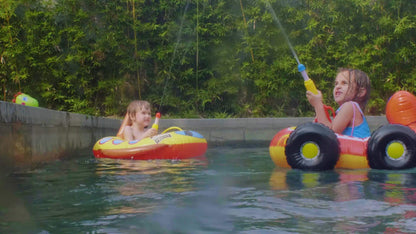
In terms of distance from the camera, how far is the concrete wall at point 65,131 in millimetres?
4684

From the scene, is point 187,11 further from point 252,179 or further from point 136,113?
point 252,179

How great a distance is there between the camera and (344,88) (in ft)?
18.4

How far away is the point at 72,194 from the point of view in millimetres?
3742

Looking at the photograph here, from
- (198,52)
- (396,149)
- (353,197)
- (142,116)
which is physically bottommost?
(353,197)

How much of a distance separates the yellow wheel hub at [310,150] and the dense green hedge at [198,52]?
5.28 metres

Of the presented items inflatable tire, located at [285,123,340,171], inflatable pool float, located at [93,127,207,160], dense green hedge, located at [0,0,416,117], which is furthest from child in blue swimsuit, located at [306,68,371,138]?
dense green hedge, located at [0,0,416,117]

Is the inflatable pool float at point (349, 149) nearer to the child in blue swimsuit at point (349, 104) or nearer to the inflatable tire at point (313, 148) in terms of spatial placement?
the inflatable tire at point (313, 148)

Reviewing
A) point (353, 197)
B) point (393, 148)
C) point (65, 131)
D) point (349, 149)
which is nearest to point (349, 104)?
point (349, 149)

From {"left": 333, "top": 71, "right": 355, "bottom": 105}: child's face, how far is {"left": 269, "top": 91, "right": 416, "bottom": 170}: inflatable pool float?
1.80ft

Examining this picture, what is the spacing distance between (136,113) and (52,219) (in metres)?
4.82

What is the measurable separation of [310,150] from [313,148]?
4cm

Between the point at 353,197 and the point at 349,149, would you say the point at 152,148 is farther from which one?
the point at 353,197

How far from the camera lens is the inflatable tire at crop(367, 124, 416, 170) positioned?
5008 mm

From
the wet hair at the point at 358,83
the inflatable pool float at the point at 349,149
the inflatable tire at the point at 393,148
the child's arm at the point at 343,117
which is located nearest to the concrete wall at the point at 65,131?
the inflatable pool float at the point at 349,149
